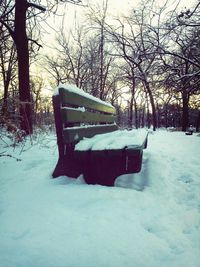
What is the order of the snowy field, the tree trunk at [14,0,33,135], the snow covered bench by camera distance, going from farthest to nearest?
the tree trunk at [14,0,33,135]
the snow covered bench
the snowy field

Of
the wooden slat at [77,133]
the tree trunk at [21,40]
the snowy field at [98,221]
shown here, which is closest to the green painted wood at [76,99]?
the wooden slat at [77,133]

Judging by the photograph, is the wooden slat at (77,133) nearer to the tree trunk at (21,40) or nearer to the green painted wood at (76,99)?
the green painted wood at (76,99)

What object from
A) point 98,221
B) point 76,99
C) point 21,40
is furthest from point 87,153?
point 21,40

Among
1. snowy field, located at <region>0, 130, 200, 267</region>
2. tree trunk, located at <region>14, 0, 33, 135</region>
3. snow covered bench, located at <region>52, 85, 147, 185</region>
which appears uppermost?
tree trunk, located at <region>14, 0, 33, 135</region>

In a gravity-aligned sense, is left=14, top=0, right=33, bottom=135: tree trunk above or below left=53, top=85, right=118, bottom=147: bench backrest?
above

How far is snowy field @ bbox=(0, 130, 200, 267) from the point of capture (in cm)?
167

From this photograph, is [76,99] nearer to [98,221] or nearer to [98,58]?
[98,221]

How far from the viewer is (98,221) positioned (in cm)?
206

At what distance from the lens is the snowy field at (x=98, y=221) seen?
1671 mm

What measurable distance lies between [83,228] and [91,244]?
0.20 metres

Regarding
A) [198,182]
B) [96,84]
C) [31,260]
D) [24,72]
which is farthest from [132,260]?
[96,84]

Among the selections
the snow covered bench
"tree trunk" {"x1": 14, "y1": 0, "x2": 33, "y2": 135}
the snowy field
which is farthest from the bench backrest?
"tree trunk" {"x1": 14, "y1": 0, "x2": 33, "y2": 135}

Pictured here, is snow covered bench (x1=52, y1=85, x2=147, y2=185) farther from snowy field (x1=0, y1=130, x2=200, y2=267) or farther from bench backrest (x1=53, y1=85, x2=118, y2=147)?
snowy field (x1=0, y1=130, x2=200, y2=267)

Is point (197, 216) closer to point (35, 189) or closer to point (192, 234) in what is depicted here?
point (192, 234)
